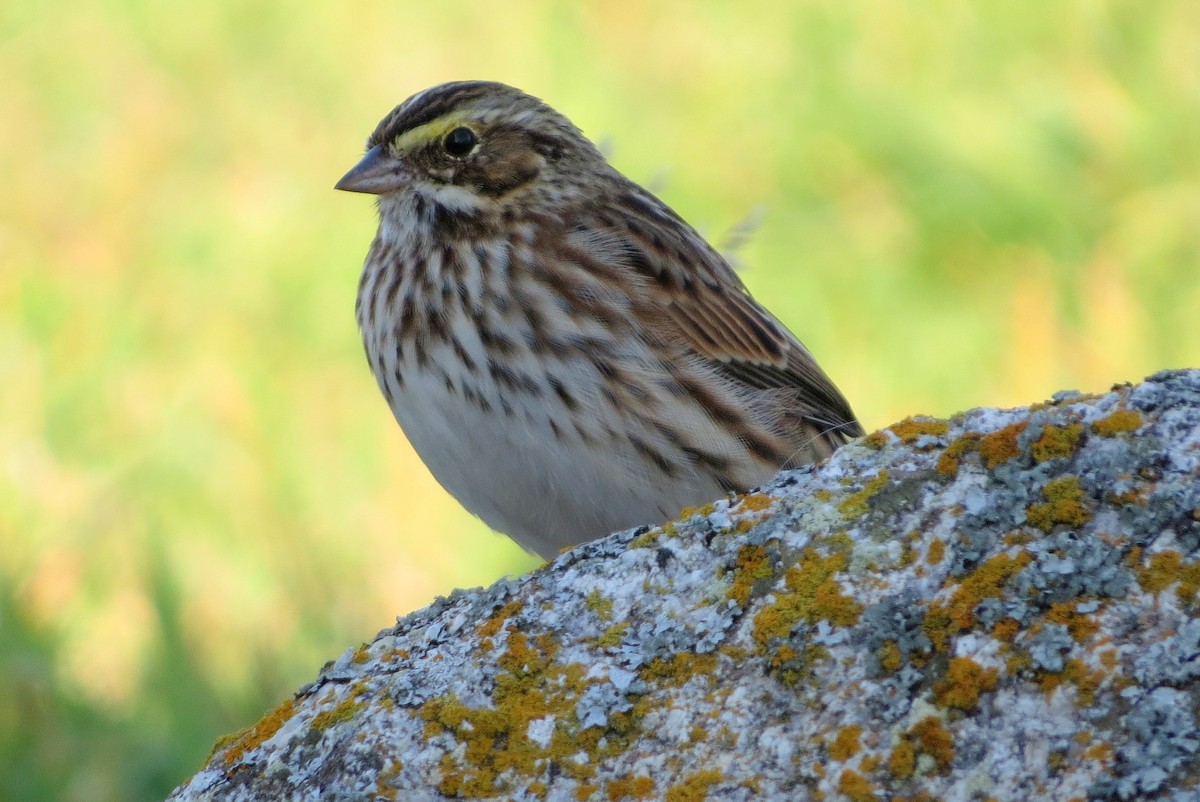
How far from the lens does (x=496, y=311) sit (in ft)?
13.3

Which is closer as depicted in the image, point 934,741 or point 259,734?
point 934,741

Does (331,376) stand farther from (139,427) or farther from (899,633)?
(899,633)

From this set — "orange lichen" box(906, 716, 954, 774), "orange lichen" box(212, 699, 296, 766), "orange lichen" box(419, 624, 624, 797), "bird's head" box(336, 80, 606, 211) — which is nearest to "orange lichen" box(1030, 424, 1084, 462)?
"orange lichen" box(906, 716, 954, 774)

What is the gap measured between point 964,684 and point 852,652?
0.17 m

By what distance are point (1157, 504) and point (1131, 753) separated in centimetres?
37

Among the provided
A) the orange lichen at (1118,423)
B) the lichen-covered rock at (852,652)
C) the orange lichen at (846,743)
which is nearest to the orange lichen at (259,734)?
the lichen-covered rock at (852,652)

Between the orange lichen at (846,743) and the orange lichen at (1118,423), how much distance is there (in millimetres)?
557

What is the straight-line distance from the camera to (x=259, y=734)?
274 cm

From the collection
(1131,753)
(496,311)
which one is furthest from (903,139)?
(1131,753)

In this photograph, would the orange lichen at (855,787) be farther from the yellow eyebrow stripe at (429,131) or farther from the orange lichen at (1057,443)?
the yellow eyebrow stripe at (429,131)

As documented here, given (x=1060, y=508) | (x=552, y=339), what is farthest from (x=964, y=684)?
(x=552, y=339)

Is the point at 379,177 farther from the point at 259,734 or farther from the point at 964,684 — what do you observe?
the point at 964,684

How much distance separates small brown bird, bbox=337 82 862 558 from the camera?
3.92 metres

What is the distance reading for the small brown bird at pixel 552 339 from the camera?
3.92m
